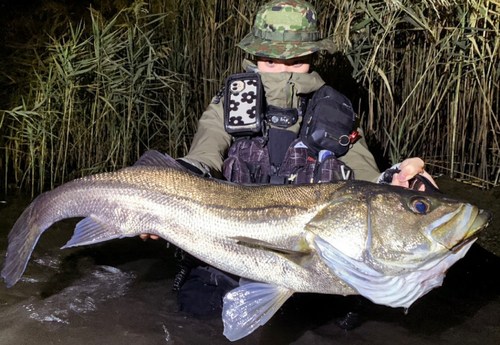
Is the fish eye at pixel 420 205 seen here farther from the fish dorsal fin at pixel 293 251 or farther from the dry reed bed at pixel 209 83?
the dry reed bed at pixel 209 83

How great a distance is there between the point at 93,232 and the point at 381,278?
135cm

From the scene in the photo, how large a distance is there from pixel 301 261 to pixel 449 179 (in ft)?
10.5

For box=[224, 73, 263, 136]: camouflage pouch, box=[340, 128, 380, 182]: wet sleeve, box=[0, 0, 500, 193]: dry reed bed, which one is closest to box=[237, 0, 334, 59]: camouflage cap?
box=[224, 73, 263, 136]: camouflage pouch

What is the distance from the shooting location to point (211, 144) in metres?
3.69

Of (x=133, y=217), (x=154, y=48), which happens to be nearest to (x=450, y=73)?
(x=154, y=48)

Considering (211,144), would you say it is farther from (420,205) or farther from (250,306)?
(420,205)

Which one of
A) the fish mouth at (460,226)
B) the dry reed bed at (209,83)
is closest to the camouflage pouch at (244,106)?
the fish mouth at (460,226)

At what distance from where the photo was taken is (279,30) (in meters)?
3.85

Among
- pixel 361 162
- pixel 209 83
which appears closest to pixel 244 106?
pixel 361 162

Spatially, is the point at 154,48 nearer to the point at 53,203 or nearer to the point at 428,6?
the point at 428,6

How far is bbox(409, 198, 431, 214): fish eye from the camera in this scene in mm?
2369

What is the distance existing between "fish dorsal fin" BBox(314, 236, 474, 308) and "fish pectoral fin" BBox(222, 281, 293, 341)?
29cm

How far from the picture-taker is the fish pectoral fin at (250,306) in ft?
8.59

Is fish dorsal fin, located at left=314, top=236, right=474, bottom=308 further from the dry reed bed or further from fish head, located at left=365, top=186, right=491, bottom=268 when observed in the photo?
the dry reed bed
